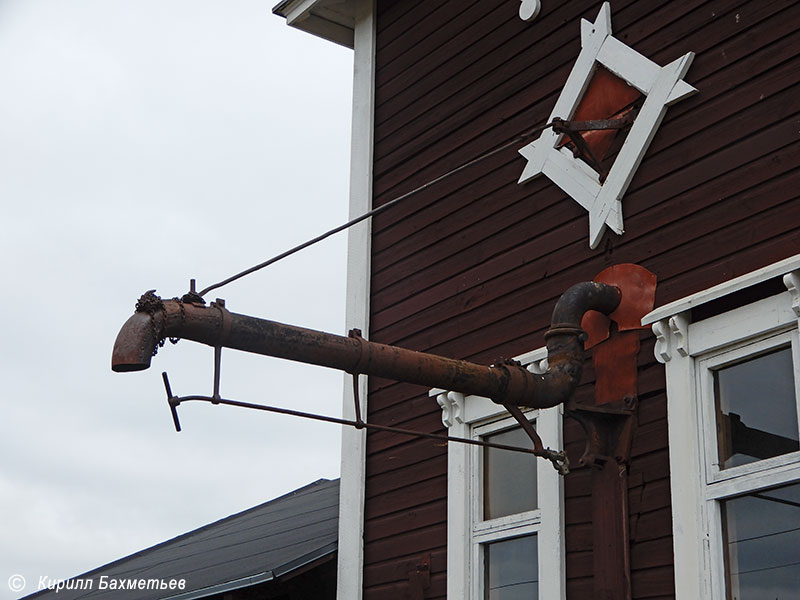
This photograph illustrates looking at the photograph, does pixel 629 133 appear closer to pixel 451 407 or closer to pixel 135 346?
pixel 451 407

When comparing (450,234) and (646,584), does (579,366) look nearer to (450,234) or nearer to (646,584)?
(646,584)

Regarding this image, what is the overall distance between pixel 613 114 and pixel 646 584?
2667 millimetres

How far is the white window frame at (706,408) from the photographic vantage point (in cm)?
539

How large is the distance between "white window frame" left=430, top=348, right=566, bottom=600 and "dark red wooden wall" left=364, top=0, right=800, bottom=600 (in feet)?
0.32

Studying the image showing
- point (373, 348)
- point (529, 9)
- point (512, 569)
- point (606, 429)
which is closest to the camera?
point (373, 348)

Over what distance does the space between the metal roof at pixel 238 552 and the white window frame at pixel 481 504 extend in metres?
1.42

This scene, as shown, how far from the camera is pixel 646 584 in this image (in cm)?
582

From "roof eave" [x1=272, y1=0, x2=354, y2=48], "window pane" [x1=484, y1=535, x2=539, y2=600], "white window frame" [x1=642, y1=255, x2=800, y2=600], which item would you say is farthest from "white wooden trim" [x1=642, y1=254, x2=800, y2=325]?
"roof eave" [x1=272, y1=0, x2=354, y2=48]

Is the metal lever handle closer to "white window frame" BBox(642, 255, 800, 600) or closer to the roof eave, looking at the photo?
"white window frame" BBox(642, 255, 800, 600)

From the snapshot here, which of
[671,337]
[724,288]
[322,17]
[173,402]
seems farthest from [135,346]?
[322,17]

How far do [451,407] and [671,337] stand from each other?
183cm

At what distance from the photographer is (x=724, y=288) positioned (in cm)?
566

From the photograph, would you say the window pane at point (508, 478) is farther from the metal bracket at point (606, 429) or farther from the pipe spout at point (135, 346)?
the pipe spout at point (135, 346)

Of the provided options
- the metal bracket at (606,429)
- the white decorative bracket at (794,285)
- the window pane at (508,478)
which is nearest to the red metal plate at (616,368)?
the metal bracket at (606,429)
